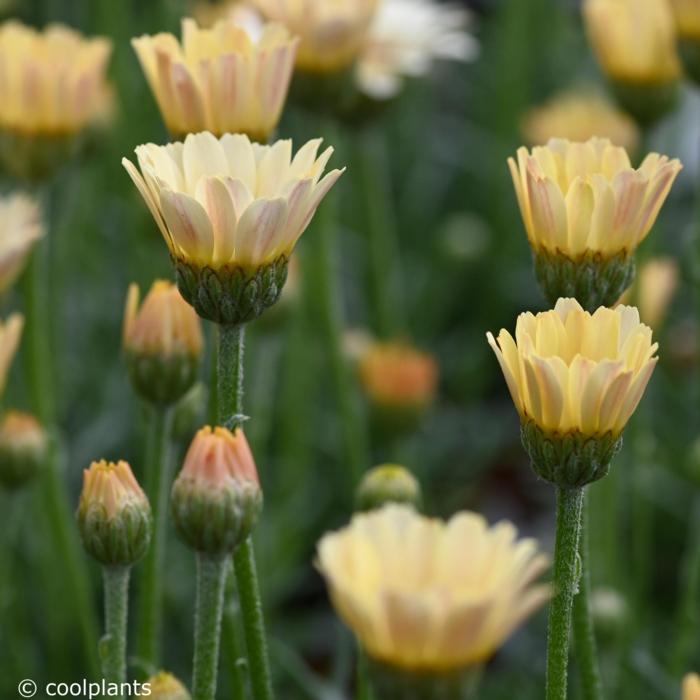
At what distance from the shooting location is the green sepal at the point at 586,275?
47.5 inches

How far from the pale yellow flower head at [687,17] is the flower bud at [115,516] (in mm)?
958

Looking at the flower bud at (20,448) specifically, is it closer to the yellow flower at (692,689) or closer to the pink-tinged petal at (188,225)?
the pink-tinged petal at (188,225)

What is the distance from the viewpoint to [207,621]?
3.59ft

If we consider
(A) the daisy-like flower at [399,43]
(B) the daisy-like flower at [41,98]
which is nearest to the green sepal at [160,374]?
(B) the daisy-like flower at [41,98]

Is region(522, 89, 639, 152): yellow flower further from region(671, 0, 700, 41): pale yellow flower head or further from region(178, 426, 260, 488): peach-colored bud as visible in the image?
region(178, 426, 260, 488): peach-colored bud

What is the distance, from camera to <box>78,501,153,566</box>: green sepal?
115cm

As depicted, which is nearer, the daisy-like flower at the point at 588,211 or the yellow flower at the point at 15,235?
the daisy-like flower at the point at 588,211

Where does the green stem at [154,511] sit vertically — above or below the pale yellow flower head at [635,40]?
below

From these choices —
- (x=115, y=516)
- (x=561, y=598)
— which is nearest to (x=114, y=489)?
(x=115, y=516)

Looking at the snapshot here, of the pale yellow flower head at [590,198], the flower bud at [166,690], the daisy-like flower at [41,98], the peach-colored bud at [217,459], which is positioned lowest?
the flower bud at [166,690]

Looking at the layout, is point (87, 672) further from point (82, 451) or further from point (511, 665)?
point (511, 665)

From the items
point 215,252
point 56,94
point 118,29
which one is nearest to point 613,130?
point 118,29

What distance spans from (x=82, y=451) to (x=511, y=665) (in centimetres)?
73

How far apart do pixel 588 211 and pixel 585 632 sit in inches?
13.3
